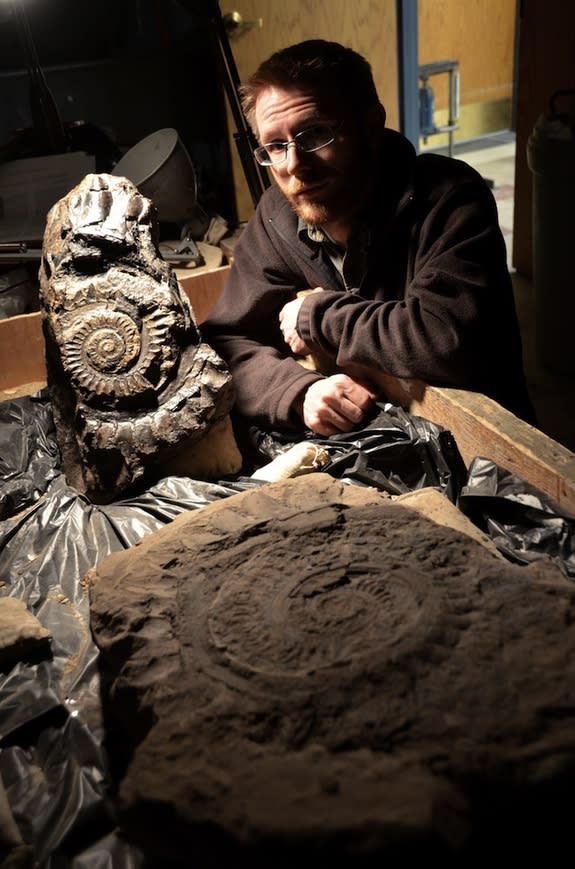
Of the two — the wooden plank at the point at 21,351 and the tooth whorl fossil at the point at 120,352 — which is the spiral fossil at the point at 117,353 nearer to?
the tooth whorl fossil at the point at 120,352

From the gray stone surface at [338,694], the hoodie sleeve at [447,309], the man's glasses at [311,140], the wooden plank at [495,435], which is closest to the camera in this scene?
the gray stone surface at [338,694]

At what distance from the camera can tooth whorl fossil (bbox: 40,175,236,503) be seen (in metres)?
2.07

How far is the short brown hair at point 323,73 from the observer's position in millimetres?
2023

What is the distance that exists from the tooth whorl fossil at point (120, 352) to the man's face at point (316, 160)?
1.61ft

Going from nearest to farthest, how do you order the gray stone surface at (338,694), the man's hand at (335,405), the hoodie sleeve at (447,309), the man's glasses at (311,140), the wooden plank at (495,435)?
the gray stone surface at (338,694), the wooden plank at (495,435), the hoodie sleeve at (447,309), the man's glasses at (311,140), the man's hand at (335,405)

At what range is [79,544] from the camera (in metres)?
1.95

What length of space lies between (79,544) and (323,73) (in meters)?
1.48

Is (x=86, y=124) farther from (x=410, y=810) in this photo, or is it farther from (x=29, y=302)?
(x=410, y=810)

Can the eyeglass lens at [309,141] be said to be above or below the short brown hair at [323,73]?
below

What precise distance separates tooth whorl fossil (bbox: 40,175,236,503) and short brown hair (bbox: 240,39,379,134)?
0.60 m

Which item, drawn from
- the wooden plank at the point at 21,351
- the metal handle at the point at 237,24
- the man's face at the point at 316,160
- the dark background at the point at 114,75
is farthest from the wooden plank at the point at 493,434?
the dark background at the point at 114,75

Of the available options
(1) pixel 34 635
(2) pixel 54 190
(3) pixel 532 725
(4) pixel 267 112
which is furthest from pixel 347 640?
(2) pixel 54 190

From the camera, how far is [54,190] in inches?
147

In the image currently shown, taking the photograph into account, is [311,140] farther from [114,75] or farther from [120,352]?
[114,75]
